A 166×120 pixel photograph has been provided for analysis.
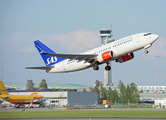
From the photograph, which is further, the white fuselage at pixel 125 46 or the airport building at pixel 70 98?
the airport building at pixel 70 98

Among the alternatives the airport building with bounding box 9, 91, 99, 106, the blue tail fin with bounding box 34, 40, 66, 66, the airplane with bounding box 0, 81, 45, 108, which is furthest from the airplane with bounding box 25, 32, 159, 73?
the airport building with bounding box 9, 91, 99, 106

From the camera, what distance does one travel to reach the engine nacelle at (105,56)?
1998 inches

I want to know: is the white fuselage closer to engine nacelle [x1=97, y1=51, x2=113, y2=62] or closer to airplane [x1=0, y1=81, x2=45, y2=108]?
engine nacelle [x1=97, y1=51, x2=113, y2=62]

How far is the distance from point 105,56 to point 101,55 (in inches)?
52.9

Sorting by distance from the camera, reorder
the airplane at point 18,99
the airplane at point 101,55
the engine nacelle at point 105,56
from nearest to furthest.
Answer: the airplane at point 101,55 → the engine nacelle at point 105,56 → the airplane at point 18,99

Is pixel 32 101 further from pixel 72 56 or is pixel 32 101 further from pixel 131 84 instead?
pixel 131 84

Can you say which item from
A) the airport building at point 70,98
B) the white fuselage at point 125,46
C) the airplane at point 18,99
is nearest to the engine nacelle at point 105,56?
the white fuselage at point 125,46

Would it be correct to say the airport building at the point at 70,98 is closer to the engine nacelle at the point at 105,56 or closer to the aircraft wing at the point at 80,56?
the aircraft wing at the point at 80,56

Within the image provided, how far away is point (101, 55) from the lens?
5266 cm

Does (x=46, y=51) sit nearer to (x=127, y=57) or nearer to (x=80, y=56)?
(x=80, y=56)

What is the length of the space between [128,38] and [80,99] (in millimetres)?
80694

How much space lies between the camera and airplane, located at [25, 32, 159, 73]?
48656 mm

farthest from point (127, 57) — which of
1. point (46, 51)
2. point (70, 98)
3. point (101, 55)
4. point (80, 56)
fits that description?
point (70, 98)

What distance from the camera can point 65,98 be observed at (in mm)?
123438
